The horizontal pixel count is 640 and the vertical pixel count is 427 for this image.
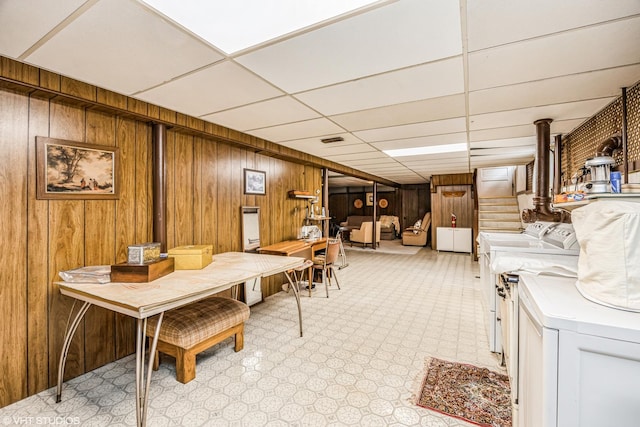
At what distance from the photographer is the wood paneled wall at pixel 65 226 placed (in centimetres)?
199

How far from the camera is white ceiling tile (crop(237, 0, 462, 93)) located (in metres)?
1.41

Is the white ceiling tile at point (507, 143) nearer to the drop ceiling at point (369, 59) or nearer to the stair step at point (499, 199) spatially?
the drop ceiling at point (369, 59)

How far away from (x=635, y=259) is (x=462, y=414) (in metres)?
1.43

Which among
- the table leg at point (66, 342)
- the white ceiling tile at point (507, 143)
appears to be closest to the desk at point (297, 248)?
the table leg at point (66, 342)

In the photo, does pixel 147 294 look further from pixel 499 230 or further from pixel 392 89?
pixel 499 230

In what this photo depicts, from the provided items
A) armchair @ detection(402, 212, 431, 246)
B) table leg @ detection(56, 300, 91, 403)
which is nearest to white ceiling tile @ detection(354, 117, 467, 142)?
table leg @ detection(56, 300, 91, 403)

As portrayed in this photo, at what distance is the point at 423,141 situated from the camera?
13.3 feet

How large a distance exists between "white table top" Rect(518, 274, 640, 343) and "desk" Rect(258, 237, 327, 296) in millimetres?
3113

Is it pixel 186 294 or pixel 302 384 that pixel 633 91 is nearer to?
pixel 302 384

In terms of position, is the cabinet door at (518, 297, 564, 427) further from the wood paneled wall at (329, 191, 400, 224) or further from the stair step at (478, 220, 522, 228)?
the wood paneled wall at (329, 191, 400, 224)

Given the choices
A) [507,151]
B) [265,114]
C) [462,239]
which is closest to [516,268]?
[265,114]

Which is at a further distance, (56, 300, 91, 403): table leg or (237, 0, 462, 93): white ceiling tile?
(56, 300, 91, 403): table leg

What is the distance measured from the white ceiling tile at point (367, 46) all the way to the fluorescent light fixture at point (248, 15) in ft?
0.31

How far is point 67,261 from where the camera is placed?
2.27m
